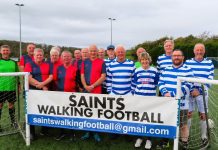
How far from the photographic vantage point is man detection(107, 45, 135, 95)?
5043 mm

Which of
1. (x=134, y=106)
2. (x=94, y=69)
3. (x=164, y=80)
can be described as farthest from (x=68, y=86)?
(x=164, y=80)

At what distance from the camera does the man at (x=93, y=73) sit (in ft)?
16.6

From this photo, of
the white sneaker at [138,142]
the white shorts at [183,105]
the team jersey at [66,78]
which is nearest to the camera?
the white shorts at [183,105]

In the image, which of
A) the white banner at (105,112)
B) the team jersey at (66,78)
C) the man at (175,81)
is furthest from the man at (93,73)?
the man at (175,81)

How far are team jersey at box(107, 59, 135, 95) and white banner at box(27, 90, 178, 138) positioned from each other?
535 mm

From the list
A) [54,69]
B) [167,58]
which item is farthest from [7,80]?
[167,58]

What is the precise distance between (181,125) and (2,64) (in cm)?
384

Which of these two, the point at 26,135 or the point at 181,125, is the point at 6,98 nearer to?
the point at 26,135

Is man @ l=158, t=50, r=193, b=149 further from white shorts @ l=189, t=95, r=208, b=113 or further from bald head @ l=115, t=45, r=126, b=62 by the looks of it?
bald head @ l=115, t=45, r=126, b=62

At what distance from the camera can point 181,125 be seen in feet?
15.3

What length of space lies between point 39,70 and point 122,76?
1.62 metres

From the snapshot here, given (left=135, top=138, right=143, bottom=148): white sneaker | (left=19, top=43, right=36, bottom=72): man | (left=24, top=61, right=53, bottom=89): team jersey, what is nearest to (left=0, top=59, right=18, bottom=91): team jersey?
(left=19, top=43, right=36, bottom=72): man

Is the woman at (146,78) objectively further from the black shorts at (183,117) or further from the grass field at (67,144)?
the grass field at (67,144)

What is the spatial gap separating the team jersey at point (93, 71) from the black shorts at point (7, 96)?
1.84 metres
